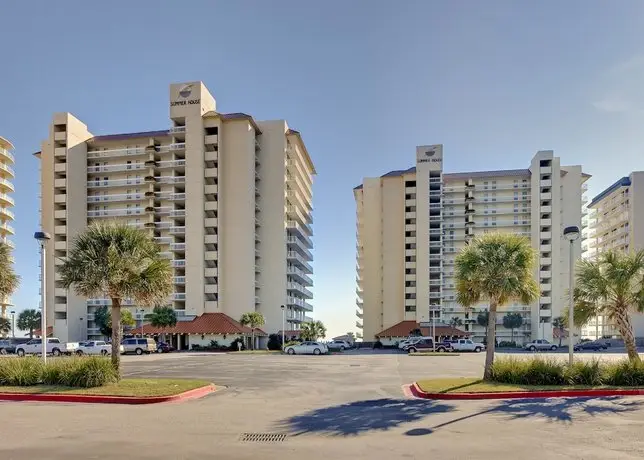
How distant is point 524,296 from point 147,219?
69.5 meters

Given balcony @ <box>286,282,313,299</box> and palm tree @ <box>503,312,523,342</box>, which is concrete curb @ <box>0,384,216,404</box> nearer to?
balcony @ <box>286,282,313,299</box>

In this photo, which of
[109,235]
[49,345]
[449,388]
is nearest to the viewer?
[449,388]

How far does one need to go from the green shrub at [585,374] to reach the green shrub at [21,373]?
19579mm

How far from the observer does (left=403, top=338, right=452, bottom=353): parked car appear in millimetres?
55156

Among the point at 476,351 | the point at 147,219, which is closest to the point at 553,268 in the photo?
the point at 476,351

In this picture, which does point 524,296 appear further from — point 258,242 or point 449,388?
point 258,242

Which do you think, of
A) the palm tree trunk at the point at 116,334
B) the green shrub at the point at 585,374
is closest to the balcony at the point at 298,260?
the palm tree trunk at the point at 116,334

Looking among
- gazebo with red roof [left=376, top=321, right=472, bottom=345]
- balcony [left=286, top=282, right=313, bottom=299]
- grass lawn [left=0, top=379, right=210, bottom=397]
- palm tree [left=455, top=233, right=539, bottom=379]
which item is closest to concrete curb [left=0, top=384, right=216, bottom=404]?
grass lawn [left=0, top=379, right=210, bottom=397]

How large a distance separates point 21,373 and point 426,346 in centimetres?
4490

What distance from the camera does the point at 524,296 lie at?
65.3 ft

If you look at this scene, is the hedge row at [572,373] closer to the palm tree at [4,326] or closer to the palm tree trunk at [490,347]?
the palm tree trunk at [490,347]

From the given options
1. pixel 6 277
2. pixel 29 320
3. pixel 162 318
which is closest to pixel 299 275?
pixel 162 318

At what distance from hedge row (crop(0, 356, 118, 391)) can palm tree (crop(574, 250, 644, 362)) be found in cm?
1951

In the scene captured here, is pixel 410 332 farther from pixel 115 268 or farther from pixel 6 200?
pixel 6 200
